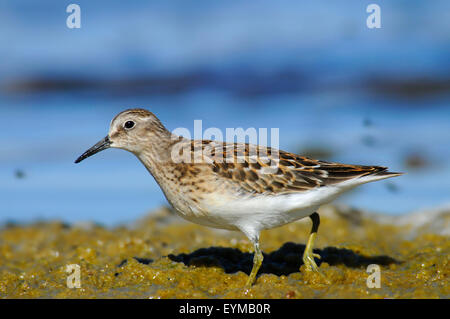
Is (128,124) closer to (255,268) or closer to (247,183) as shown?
(247,183)

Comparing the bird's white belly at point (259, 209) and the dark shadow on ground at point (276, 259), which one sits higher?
the bird's white belly at point (259, 209)

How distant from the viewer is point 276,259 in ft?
22.9

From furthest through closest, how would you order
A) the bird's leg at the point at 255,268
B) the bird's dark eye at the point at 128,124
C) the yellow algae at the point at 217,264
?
1. the bird's dark eye at the point at 128,124
2. the bird's leg at the point at 255,268
3. the yellow algae at the point at 217,264

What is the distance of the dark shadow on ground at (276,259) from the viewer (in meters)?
6.58

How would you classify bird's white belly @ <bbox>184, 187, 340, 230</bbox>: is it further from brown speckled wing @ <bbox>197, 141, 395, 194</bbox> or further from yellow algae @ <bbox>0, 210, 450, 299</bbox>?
yellow algae @ <bbox>0, 210, 450, 299</bbox>

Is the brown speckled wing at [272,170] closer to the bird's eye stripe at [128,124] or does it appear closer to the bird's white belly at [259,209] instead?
the bird's white belly at [259,209]

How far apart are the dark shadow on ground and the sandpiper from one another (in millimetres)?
379

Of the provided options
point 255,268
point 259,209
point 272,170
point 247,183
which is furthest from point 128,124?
point 255,268

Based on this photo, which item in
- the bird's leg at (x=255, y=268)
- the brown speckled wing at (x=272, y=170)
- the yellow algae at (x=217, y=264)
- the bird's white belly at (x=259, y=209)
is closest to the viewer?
the yellow algae at (x=217, y=264)

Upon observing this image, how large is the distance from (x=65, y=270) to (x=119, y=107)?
9.60m

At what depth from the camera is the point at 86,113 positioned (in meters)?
15.6

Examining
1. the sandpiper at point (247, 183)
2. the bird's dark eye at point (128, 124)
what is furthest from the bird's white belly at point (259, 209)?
the bird's dark eye at point (128, 124)

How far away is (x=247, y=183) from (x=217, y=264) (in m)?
0.96
